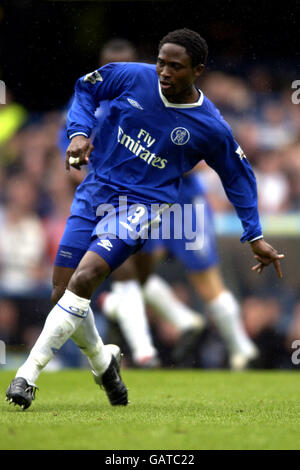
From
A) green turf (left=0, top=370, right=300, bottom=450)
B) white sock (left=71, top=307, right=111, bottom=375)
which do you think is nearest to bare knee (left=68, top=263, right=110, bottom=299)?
white sock (left=71, top=307, right=111, bottom=375)

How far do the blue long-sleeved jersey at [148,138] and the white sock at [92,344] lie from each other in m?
0.73

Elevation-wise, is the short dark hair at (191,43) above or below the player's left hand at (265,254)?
above

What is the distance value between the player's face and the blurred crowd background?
10.7 feet

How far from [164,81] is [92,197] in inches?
31.1

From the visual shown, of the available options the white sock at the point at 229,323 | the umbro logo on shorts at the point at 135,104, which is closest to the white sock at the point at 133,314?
the white sock at the point at 229,323

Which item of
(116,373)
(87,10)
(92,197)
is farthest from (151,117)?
(87,10)

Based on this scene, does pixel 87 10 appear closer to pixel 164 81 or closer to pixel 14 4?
pixel 14 4

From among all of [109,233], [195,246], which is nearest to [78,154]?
[109,233]

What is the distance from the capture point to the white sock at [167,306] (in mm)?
8773

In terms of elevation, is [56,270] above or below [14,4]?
below

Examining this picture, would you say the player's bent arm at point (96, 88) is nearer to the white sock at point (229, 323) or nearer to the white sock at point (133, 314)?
the white sock at point (133, 314)

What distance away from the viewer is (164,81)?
476 cm

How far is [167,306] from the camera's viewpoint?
8.86 metres

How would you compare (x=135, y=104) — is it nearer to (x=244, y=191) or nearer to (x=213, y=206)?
(x=244, y=191)
